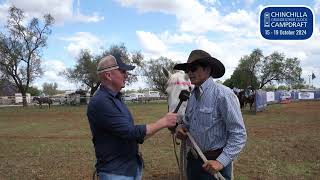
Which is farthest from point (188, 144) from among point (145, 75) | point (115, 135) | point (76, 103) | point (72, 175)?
point (145, 75)

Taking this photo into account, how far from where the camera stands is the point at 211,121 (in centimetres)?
356

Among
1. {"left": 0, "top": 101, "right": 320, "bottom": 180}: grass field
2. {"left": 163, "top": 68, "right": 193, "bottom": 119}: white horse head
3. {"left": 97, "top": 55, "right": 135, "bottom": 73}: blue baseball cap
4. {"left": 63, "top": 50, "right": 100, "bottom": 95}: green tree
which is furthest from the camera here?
{"left": 63, "top": 50, "right": 100, "bottom": 95}: green tree

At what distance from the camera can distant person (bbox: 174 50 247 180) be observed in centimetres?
348

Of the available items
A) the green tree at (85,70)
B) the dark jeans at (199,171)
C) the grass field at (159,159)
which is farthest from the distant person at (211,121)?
the green tree at (85,70)

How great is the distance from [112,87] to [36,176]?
19.0 feet

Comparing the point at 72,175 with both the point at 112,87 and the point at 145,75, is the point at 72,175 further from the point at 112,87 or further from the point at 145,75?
the point at 145,75

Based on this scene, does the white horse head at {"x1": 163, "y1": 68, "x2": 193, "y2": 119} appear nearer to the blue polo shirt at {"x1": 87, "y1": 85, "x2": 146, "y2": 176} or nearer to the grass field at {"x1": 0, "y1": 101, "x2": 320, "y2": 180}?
the blue polo shirt at {"x1": 87, "y1": 85, "x2": 146, "y2": 176}

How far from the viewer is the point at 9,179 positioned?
8.52 m

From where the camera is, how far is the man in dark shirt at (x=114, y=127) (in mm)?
3431

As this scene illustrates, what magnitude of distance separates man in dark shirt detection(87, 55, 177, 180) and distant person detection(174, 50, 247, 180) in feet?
0.85

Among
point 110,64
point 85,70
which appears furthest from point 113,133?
point 85,70

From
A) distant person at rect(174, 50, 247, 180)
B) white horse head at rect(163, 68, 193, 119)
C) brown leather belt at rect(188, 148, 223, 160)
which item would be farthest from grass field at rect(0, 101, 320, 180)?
brown leather belt at rect(188, 148, 223, 160)

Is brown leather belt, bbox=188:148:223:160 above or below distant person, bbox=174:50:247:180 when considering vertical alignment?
below

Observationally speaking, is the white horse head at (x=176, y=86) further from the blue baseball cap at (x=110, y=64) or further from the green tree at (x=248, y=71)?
the green tree at (x=248, y=71)
